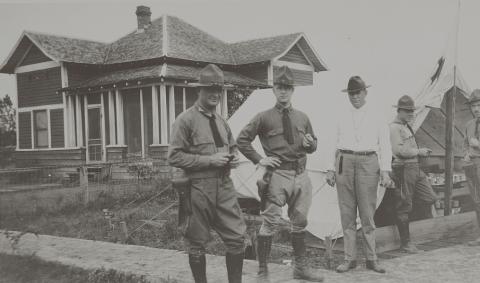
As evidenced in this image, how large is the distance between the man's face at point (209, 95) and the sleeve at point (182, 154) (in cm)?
26

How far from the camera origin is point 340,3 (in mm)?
6668

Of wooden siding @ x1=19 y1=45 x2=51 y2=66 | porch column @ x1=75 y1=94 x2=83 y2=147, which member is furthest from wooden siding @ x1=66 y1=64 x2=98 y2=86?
wooden siding @ x1=19 y1=45 x2=51 y2=66

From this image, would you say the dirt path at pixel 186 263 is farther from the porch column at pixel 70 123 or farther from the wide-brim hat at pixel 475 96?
the porch column at pixel 70 123

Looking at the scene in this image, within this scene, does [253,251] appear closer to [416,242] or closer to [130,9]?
[416,242]

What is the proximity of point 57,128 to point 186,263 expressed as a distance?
13528mm

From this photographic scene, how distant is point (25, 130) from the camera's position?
1845 cm

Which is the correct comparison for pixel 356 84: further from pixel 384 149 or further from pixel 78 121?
pixel 78 121

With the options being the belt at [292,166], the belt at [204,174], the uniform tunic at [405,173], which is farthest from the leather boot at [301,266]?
the uniform tunic at [405,173]

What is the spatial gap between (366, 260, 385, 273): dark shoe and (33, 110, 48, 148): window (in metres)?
15.3

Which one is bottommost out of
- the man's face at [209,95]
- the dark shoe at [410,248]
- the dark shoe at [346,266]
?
the dark shoe at [410,248]

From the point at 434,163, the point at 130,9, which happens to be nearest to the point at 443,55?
the point at 434,163

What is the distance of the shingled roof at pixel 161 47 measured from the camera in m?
16.1

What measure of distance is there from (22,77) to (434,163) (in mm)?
14749

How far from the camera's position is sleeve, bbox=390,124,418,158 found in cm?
601
